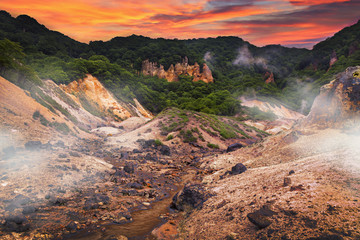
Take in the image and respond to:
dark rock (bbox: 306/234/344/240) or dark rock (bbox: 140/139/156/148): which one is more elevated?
dark rock (bbox: 306/234/344/240)

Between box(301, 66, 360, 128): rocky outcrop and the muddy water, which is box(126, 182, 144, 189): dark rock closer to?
the muddy water

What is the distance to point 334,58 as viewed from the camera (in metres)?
130

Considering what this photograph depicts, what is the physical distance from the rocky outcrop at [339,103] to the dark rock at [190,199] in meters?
8.97

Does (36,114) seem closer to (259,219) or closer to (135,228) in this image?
(135,228)

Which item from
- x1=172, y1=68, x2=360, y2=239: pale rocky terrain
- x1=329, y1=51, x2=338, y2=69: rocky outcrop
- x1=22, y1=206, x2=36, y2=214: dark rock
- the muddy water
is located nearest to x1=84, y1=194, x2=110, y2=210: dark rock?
the muddy water

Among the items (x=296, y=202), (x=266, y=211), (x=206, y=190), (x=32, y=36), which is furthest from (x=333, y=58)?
(x=32, y=36)

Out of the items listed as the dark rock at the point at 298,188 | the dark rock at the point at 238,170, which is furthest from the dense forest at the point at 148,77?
the dark rock at the point at 298,188

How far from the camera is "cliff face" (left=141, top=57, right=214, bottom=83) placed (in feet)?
451

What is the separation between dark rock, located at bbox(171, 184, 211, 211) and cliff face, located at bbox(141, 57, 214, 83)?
128 m

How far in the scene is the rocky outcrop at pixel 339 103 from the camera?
42.5 feet

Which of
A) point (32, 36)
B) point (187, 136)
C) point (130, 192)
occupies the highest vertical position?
point (32, 36)

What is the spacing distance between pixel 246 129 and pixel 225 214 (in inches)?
1771

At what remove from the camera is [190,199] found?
34.9ft

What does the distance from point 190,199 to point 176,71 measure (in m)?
133
